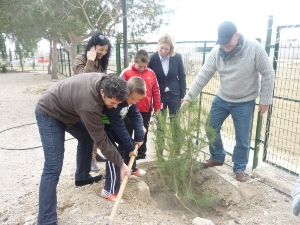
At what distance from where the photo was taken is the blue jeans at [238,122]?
3289 millimetres

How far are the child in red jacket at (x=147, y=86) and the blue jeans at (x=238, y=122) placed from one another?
76 cm

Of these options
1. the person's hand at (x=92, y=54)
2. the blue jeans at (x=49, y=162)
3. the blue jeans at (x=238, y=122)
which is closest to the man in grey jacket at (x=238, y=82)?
the blue jeans at (x=238, y=122)

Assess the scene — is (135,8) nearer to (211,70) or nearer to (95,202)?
(211,70)

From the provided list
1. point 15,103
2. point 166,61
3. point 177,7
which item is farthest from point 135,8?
point 166,61

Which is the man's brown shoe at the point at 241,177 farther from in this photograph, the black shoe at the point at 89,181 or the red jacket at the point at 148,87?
the black shoe at the point at 89,181

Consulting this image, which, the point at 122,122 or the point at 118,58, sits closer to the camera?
the point at 122,122

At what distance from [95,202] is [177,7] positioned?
9943mm

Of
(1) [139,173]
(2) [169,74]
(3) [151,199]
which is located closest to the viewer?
(3) [151,199]

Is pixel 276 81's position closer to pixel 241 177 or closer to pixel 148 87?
pixel 241 177

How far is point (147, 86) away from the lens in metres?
3.65

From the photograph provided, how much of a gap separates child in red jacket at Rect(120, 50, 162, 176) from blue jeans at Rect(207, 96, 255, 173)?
76cm

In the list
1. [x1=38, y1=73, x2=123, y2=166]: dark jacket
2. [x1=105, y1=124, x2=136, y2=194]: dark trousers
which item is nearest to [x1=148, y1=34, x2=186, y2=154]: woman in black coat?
[x1=105, y1=124, x2=136, y2=194]: dark trousers

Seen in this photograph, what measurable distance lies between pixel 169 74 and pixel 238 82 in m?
1.03

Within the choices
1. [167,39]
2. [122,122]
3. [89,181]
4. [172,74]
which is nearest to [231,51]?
[167,39]
